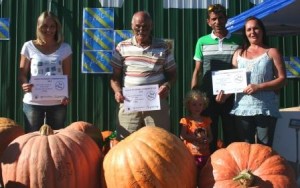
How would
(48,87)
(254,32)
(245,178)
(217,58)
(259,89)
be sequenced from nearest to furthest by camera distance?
(245,178)
(259,89)
(254,32)
(48,87)
(217,58)

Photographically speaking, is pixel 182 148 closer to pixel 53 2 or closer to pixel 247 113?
pixel 247 113

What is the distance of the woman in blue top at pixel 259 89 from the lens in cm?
376

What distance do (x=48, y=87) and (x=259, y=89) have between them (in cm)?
202

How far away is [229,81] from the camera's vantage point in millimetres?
4012

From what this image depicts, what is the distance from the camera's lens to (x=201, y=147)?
14.5 ft

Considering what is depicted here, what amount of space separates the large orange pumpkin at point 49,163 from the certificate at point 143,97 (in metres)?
1.12

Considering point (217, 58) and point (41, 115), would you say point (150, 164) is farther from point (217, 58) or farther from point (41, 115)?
point (217, 58)

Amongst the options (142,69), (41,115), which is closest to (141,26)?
(142,69)

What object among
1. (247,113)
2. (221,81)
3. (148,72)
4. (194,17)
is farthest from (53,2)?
(247,113)

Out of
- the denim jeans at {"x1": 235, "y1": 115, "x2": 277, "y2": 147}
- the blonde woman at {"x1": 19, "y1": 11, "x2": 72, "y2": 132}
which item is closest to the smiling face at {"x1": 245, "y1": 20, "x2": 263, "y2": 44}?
the denim jeans at {"x1": 235, "y1": 115, "x2": 277, "y2": 147}

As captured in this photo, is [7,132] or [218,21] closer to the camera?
[7,132]

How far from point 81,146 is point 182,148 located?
0.71 meters

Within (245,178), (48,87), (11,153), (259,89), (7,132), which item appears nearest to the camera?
(245,178)

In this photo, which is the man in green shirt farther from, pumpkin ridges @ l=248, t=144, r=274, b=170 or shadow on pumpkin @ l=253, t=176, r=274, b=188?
shadow on pumpkin @ l=253, t=176, r=274, b=188
